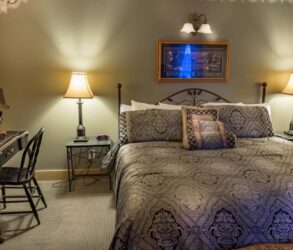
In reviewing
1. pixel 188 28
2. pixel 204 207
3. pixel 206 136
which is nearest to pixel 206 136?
pixel 206 136

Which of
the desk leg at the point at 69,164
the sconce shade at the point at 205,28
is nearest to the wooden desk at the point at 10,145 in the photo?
the desk leg at the point at 69,164

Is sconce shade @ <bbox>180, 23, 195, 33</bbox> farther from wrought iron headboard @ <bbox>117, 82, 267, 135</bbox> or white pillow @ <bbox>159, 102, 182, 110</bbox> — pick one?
white pillow @ <bbox>159, 102, 182, 110</bbox>

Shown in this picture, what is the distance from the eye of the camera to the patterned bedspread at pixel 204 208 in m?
1.52

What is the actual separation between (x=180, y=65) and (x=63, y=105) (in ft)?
5.03

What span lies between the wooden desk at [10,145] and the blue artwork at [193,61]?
1.75m

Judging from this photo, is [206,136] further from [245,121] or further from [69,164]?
[69,164]

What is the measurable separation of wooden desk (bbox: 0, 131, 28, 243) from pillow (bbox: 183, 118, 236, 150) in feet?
5.25

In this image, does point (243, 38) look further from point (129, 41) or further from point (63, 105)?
point (63, 105)

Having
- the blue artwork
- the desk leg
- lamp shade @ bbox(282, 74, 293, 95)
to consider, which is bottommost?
the desk leg

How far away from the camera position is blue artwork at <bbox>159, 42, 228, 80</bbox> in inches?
138

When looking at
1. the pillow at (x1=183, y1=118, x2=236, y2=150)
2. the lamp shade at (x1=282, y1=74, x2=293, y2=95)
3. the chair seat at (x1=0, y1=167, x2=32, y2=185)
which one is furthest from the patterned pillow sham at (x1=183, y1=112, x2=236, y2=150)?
the chair seat at (x1=0, y1=167, x2=32, y2=185)

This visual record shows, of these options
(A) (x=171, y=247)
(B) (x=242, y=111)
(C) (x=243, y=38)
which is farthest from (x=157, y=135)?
(C) (x=243, y=38)

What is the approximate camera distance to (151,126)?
2.95 meters

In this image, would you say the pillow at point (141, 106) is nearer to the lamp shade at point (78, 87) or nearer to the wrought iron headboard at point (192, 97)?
the wrought iron headboard at point (192, 97)
